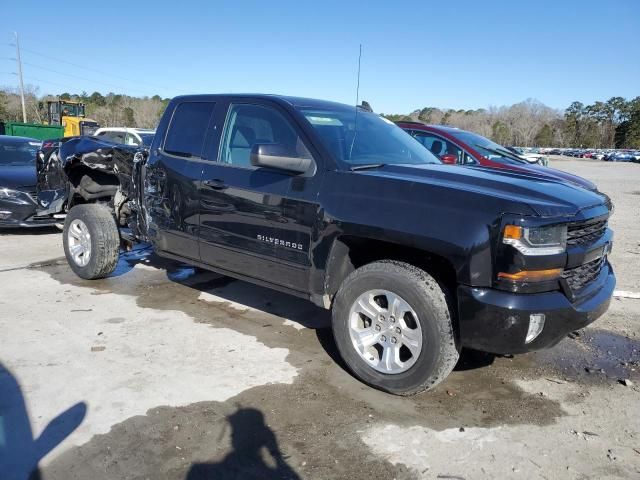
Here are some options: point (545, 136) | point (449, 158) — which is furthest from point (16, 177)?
point (545, 136)

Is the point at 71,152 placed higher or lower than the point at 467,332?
higher

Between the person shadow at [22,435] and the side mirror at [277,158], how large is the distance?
1915 mm

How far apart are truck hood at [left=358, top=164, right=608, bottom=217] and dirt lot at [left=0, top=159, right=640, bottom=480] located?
4.27 ft

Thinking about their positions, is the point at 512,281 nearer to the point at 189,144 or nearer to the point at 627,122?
the point at 189,144

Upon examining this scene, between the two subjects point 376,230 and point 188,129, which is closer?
point 376,230

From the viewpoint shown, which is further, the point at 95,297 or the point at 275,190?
the point at 95,297

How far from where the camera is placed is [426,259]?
335 centimetres

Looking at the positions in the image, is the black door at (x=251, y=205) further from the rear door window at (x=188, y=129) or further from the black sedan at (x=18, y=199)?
the black sedan at (x=18, y=199)

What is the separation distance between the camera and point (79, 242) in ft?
18.8

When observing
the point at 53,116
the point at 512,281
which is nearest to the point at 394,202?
the point at 512,281

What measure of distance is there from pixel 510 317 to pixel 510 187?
83cm

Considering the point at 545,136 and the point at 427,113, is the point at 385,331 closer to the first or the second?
the point at 427,113

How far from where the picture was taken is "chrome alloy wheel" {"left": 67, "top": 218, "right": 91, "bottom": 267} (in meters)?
5.61

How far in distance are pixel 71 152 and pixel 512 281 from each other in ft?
16.5
